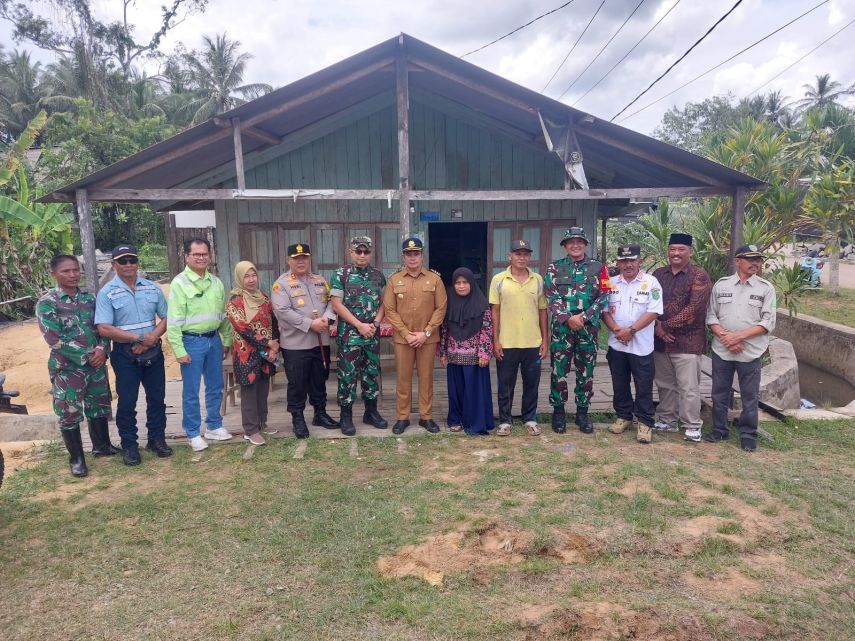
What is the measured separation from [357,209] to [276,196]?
2057 millimetres

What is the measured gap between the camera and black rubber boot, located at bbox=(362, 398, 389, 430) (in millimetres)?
5215

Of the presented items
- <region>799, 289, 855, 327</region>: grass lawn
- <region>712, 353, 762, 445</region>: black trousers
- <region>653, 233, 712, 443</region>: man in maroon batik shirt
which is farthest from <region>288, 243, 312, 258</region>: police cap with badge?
<region>799, 289, 855, 327</region>: grass lawn

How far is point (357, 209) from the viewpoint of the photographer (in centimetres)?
715

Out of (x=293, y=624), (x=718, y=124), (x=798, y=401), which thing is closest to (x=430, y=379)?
(x=293, y=624)

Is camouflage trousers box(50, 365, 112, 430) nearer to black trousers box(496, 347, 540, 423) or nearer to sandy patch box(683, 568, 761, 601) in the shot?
black trousers box(496, 347, 540, 423)

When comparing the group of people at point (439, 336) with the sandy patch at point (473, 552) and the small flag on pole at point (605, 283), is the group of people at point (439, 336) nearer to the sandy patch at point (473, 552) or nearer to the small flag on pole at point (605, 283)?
the small flag on pole at point (605, 283)

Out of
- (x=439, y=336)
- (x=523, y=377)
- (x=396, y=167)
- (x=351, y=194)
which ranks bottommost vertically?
(x=523, y=377)

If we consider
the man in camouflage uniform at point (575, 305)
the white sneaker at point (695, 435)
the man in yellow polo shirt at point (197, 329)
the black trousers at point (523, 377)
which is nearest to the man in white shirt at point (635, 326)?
the man in camouflage uniform at point (575, 305)

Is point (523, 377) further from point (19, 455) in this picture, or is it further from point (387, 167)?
point (19, 455)

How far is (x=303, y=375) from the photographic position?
16.1 ft

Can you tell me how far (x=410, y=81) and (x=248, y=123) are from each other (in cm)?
193

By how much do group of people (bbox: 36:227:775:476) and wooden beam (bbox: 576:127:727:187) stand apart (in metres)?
1.02

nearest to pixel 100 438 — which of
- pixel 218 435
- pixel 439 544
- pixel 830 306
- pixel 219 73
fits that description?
pixel 218 435

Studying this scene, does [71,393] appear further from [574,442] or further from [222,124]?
[574,442]
